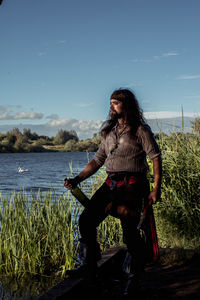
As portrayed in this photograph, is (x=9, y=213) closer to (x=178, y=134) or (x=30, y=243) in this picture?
(x=30, y=243)

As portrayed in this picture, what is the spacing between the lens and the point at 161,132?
7.48m

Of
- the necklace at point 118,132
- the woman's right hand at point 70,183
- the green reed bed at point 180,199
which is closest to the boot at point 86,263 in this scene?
the woman's right hand at point 70,183

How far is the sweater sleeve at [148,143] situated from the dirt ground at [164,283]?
1310mm

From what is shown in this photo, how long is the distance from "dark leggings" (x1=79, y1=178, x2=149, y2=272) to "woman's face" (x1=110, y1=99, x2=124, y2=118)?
28.6 inches

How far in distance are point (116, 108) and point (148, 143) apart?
52 centimetres

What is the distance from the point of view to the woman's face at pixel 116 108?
384cm

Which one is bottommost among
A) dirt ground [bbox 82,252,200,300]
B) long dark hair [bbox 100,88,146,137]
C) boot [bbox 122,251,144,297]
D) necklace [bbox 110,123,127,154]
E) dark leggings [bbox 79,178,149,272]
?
dirt ground [bbox 82,252,200,300]

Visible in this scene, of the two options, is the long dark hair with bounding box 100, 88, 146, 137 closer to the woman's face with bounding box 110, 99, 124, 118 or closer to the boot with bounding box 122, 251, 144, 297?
the woman's face with bounding box 110, 99, 124, 118

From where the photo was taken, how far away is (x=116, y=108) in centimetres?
385

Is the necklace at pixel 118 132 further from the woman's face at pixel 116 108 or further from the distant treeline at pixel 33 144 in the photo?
the distant treeline at pixel 33 144

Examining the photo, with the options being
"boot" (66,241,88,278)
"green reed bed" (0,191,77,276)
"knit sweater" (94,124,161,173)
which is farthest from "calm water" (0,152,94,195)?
"knit sweater" (94,124,161,173)

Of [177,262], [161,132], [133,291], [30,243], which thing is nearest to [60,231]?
[30,243]

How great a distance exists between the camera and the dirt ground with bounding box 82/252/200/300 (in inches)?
140

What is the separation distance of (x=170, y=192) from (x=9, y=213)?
268 cm
